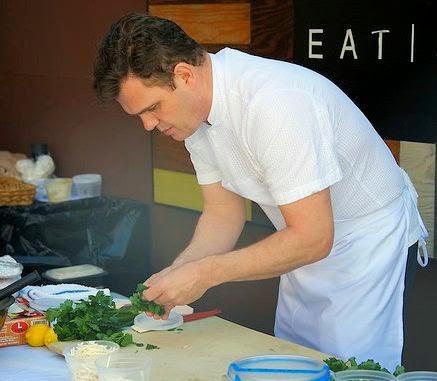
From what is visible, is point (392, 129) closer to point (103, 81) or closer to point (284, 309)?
point (284, 309)

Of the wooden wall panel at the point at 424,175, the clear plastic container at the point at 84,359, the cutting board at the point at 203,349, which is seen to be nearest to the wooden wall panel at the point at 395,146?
the wooden wall panel at the point at 424,175

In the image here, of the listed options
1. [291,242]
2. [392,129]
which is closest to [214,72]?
[291,242]

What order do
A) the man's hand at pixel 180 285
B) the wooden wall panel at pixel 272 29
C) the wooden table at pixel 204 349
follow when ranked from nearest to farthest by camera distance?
the wooden table at pixel 204 349 < the man's hand at pixel 180 285 < the wooden wall panel at pixel 272 29

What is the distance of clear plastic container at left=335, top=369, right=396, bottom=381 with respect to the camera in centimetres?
220

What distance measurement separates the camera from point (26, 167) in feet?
18.8

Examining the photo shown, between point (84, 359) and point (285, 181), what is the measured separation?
0.66m

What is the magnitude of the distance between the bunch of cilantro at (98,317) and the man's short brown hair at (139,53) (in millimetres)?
578

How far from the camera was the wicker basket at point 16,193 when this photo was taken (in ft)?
17.4

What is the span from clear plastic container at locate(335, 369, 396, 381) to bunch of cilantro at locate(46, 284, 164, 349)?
26.0 inches

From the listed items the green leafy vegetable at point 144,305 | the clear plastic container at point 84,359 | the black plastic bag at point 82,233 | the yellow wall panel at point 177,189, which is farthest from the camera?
the black plastic bag at point 82,233

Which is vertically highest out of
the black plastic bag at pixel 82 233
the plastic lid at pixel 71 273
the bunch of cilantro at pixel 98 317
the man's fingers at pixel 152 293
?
the man's fingers at pixel 152 293

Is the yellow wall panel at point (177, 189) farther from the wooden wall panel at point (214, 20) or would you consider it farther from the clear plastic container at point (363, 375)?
the clear plastic container at point (363, 375)

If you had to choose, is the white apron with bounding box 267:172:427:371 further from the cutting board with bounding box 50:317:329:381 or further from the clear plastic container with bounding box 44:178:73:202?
the clear plastic container with bounding box 44:178:73:202

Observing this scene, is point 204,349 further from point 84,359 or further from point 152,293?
point 84,359
